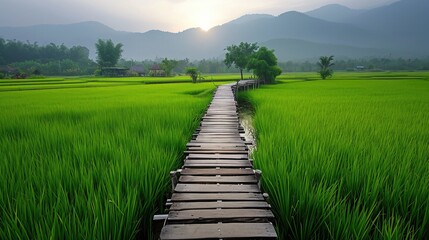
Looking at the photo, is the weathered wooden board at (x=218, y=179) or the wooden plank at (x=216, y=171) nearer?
the weathered wooden board at (x=218, y=179)

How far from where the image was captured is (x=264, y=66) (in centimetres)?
3034

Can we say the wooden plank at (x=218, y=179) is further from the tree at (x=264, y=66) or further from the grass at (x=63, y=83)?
the tree at (x=264, y=66)

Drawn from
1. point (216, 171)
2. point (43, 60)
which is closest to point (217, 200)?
point (216, 171)

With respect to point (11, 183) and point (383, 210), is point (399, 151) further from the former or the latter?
point (11, 183)

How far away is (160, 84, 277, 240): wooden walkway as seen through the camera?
242 centimetres

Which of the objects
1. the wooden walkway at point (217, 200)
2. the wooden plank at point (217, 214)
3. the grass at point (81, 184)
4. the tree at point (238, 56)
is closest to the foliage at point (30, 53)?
the tree at point (238, 56)

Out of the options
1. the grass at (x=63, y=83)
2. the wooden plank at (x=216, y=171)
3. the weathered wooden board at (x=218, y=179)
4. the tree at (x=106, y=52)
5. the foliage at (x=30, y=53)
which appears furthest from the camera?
the tree at (x=106, y=52)

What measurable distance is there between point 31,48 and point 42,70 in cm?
2657

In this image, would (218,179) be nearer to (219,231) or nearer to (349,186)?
(219,231)

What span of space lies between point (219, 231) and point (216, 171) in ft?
4.77

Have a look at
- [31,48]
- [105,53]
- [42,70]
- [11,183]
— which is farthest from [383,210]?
[31,48]

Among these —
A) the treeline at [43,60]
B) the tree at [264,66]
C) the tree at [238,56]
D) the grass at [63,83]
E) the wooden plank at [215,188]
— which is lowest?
the wooden plank at [215,188]

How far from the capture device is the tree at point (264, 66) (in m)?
30.1

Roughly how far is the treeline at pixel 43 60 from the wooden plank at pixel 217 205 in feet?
189
